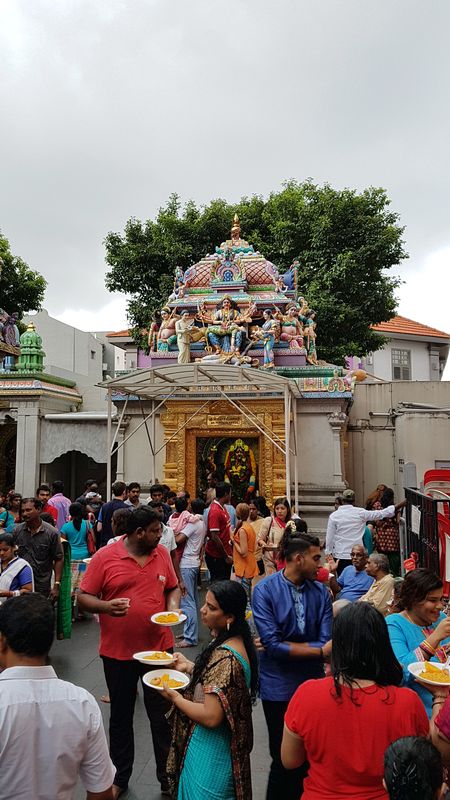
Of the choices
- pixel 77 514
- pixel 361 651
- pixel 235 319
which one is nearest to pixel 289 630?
pixel 361 651

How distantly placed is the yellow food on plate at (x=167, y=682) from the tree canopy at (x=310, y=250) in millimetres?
17967

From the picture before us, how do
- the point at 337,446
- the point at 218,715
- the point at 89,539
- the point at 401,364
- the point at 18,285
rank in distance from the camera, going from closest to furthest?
the point at 218,715, the point at 89,539, the point at 337,446, the point at 18,285, the point at 401,364

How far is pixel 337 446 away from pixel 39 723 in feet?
40.0

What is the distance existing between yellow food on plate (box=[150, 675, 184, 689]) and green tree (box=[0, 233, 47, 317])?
76.2 ft

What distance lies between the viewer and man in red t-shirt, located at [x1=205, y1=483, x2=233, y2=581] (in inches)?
289

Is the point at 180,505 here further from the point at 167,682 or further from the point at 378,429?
the point at 378,429

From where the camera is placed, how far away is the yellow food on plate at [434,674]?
2605mm

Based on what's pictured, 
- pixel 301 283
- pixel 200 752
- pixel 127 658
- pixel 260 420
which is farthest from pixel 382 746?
pixel 301 283

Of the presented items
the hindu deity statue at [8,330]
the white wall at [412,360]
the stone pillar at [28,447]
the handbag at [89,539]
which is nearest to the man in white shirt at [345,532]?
the handbag at [89,539]

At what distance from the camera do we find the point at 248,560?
6.86 meters

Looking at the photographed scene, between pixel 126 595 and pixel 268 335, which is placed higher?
pixel 268 335

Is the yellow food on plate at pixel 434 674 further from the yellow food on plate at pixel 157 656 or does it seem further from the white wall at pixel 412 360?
the white wall at pixel 412 360

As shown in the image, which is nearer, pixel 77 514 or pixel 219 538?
pixel 219 538

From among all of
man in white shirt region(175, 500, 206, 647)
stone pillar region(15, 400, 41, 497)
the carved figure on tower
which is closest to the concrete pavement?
man in white shirt region(175, 500, 206, 647)
